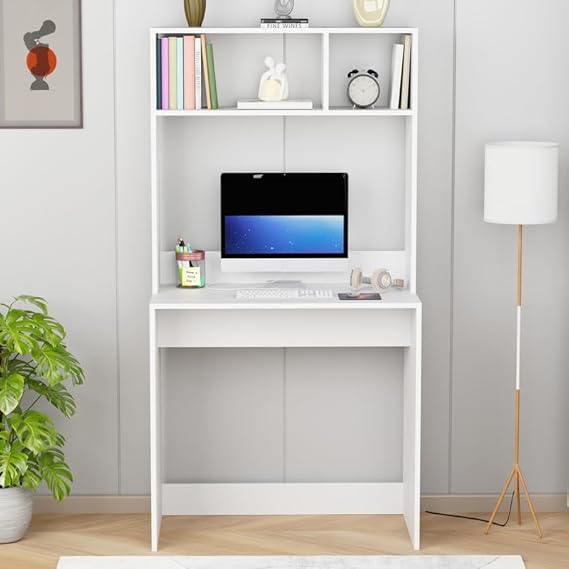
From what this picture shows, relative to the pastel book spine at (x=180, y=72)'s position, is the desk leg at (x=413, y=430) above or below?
below

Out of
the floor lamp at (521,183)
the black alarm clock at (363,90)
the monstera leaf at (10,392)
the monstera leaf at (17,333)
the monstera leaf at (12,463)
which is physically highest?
the black alarm clock at (363,90)

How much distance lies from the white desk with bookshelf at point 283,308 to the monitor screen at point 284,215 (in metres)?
0.11

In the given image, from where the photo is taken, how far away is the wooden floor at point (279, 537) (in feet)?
13.4

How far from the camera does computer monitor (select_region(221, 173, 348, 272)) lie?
4.31 metres

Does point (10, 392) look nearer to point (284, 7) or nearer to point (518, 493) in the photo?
point (284, 7)

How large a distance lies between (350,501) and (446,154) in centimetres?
145

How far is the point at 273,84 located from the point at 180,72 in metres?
0.35

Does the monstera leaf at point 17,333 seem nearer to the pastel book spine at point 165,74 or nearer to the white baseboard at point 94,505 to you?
the white baseboard at point 94,505

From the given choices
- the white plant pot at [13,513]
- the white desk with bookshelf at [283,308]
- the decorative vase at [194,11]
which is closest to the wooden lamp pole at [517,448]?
the white desk with bookshelf at [283,308]

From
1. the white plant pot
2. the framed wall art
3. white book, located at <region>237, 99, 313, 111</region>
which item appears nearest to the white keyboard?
white book, located at <region>237, 99, 313, 111</region>

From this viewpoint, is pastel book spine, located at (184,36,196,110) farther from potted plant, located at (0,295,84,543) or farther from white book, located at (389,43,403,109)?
potted plant, located at (0,295,84,543)

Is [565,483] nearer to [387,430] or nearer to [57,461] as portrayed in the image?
[387,430]

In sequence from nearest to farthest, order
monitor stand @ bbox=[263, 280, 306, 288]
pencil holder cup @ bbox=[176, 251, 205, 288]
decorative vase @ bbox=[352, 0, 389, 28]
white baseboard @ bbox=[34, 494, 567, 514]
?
1. decorative vase @ bbox=[352, 0, 389, 28]
2. pencil holder cup @ bbox=[176, 251, 205, 288]
3. monitor stand @ bbox=[263, 280, 306, 288]
4. white baseboard @ bbox=[34, 494, 567, 514]

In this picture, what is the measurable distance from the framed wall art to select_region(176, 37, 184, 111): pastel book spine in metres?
0.45
